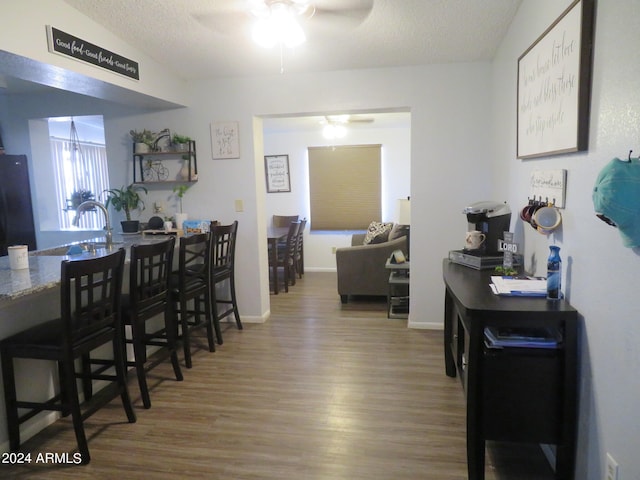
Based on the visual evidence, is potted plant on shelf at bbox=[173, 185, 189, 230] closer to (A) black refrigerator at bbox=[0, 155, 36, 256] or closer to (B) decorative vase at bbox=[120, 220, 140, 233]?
(B) decorative vase at bbox=[120, 220, 140, 233]

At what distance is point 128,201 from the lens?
398 centimetres

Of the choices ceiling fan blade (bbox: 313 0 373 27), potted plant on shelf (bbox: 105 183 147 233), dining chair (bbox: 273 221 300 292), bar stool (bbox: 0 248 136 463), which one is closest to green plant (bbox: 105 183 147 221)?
potted plant on shelf (bbox: 105 183 147 233)

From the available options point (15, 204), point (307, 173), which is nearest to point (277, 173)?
point (307, 173)

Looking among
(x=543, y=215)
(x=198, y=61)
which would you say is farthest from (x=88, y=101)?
(x=543, y=215)

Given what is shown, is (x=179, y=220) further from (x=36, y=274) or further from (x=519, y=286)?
(x=519, y=286)

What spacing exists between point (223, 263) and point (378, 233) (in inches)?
89.0

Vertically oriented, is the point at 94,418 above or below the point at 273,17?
below

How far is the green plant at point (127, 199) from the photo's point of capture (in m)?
3.96

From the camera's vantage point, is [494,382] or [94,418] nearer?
[494,382]

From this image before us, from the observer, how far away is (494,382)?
65.6 inches

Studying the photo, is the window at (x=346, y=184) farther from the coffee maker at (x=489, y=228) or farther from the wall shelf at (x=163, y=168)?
the coffee maker at (x=489, y=228)

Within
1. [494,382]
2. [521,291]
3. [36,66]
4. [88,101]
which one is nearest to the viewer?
[494,382]

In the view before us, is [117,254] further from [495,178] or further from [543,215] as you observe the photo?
[495,178]

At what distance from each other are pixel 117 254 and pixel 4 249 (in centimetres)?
313
